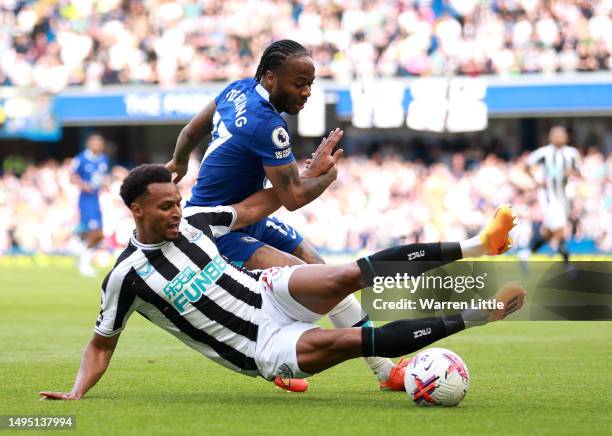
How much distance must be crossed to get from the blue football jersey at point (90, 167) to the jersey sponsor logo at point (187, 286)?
14844mm

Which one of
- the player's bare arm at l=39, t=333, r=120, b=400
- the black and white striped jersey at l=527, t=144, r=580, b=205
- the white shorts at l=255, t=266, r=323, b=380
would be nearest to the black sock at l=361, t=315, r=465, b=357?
the white shorts at l=255, t=266, r=323, b=380

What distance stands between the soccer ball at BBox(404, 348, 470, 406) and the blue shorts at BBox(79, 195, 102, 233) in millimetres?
15727

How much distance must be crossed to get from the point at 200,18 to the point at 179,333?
2451 centimetres

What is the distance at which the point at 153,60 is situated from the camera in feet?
100

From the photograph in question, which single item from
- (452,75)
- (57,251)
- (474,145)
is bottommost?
(57,251)

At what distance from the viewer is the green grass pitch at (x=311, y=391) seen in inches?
238

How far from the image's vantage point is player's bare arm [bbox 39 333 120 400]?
6926mm

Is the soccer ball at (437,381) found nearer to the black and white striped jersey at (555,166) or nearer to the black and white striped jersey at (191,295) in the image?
the black and white striped jersey at (191,295)

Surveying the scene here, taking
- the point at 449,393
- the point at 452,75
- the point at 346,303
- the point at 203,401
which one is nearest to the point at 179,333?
the point at 203,401

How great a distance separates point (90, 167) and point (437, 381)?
51.0ft

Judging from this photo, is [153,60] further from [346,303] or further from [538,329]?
[346,303]

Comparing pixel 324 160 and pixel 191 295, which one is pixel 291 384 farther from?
pixel 324 160

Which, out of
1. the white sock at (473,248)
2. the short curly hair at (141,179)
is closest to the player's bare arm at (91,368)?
the short curly hair at (141,179)

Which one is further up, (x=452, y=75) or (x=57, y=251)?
(x=452, y=75)
